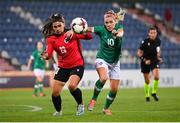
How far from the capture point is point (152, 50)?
65.2ft

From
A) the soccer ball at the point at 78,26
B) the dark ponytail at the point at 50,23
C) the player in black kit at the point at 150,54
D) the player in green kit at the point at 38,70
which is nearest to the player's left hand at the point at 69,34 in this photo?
the soccer ball at the point at 78,26

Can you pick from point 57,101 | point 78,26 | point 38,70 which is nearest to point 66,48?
point 78,26

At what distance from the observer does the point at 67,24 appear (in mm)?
36094

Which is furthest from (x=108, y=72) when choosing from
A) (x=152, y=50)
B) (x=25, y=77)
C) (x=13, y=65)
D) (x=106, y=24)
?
(x=13, y=65)

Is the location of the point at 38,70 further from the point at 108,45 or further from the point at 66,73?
the point at 66,73

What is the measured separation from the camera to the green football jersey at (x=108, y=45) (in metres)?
13.9

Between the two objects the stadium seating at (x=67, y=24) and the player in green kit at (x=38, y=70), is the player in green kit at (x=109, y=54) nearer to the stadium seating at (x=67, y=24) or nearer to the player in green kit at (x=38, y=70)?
the player in green kit at (x=38, y=70)

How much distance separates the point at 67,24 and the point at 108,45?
73.3ft

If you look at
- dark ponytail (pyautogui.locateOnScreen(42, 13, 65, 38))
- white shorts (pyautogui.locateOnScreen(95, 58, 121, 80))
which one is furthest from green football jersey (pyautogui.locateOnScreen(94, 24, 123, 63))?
dark ponytail (pyautogui.locateOnScreen(42, 13, 65, 38))

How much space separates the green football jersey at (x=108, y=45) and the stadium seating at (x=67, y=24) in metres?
19.9

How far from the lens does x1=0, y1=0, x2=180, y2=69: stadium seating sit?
113ft

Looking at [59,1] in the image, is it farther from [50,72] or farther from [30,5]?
[50,72]

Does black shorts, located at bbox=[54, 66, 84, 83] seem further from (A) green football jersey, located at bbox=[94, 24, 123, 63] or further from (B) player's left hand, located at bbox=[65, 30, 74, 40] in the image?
(A) green football jersey, located at bbox=[94, 24, 123, 63]

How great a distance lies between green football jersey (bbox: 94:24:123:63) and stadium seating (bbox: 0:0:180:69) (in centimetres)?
1993
